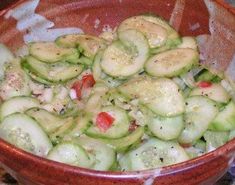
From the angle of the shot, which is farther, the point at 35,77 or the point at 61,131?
the point at 35,77

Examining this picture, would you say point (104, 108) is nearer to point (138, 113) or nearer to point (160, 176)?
point (138, 113)

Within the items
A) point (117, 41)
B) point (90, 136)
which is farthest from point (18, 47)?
point (90, 136)

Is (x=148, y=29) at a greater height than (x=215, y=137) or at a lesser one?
greater

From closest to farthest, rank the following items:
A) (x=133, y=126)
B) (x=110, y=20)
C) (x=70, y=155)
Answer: (x=70, y=155)
(x=133, y=126)
(x=110, y=20)

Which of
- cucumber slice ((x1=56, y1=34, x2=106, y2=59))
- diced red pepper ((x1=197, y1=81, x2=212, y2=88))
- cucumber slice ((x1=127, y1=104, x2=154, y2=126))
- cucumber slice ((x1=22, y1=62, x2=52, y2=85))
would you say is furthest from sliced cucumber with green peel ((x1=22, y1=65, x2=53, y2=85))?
diced red pepper ((x1=197, y1=81, x2=212, y2=88))

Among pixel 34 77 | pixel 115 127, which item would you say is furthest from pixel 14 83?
pixel 115 127

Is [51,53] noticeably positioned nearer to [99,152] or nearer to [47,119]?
[47,119]

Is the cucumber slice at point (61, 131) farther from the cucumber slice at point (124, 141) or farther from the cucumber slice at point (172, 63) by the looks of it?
the cucumber slice at point (172, 63)

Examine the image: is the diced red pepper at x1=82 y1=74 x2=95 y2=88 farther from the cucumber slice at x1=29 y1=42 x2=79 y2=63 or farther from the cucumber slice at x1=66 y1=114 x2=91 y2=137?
the cucumber slice at x1=66 y1=114 x2=91 y2=137
